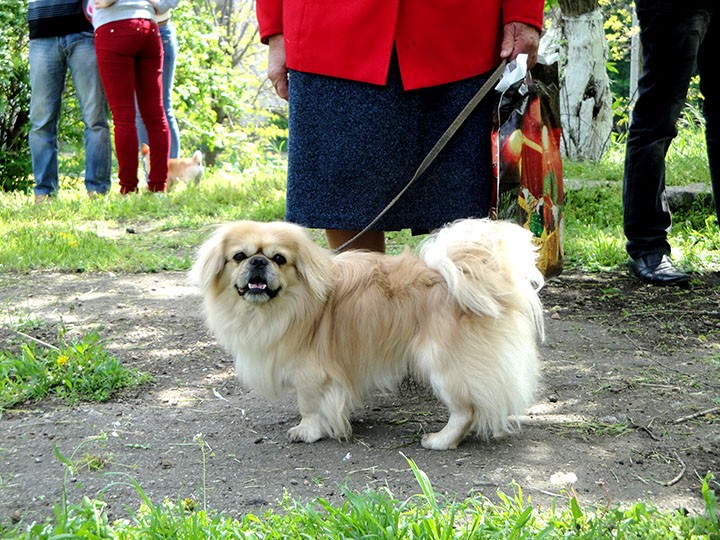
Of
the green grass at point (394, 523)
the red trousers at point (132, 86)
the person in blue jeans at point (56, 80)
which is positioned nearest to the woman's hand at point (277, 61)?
the green grass at point (394, 523)

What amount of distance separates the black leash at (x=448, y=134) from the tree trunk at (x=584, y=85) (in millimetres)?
5627

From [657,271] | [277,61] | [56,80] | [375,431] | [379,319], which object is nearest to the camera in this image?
[379,319]

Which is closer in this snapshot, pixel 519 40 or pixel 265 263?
pixel 265 263

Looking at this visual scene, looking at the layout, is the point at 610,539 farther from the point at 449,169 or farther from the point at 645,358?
the point at 645,358

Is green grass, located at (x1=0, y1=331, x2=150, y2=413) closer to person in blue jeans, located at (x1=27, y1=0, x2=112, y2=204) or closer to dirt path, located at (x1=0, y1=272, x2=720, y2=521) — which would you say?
dirt path, located at (x1=0, y1=272, x2=720, y2=521)

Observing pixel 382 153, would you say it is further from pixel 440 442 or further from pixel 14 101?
pixel 14 101

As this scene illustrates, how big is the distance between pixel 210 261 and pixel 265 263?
0.74 ft

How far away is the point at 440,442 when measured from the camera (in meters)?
3.02

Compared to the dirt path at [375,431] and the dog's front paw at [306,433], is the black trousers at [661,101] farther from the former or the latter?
the dog's front paw at [306,433]

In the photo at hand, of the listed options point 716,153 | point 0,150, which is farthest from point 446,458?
point 0,150

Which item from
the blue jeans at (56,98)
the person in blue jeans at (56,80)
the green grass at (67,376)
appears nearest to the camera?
the green grass at (67,376)

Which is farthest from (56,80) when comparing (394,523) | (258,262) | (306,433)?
(394,523)

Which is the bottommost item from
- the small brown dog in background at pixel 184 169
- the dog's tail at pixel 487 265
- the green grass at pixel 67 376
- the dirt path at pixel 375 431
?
the dirt path at pixel 375 431

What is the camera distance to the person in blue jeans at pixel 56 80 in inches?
309
